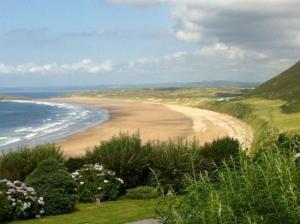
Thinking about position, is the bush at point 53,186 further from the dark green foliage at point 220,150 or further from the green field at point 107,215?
the dark green foliage at point 220,150

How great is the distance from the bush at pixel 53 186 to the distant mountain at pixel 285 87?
354 feet

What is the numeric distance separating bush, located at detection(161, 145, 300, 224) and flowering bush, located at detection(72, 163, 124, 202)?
10947 mm

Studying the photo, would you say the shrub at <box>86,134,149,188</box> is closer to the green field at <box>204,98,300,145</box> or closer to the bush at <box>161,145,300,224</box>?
the bush at <box>161,145,300,224</box>

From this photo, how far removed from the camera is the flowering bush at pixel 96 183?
19.6 m

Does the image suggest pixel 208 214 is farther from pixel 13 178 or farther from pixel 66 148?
pixel 66 148

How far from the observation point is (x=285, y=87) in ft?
471

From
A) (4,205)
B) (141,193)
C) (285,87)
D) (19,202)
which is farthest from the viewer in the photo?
(285,87)

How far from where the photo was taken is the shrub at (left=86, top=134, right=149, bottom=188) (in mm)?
21875

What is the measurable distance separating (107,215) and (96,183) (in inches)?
169

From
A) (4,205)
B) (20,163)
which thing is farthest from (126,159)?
(4,205)

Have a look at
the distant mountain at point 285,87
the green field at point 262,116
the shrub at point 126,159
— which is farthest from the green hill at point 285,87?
the shrub at point 126,159

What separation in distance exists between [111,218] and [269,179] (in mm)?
7626

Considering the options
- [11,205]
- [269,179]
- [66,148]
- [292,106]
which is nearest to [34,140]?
[66,148]

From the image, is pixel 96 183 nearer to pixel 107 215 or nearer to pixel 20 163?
pixel 20 163
